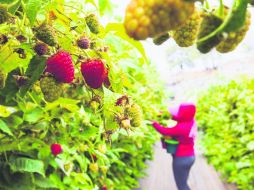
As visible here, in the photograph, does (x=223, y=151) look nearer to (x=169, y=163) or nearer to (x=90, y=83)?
(x=169, y=163)

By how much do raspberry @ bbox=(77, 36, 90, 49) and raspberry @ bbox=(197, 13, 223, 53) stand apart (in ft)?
1.52

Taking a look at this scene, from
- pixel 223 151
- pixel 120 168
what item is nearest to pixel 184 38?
pixel 120 168

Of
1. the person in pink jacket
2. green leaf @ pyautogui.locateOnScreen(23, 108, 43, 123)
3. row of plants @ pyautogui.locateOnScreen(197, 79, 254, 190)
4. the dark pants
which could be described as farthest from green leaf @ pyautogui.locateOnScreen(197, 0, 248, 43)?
the dark pants

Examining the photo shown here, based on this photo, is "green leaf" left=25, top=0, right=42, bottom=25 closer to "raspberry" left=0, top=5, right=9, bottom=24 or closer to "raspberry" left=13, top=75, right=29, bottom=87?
"raspberry" left=0, top=5, right=9, bottom=24

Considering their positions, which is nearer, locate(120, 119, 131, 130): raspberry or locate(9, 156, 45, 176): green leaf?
locate(120, 119, 131, 130): raspberry

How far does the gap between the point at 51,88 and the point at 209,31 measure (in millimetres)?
401

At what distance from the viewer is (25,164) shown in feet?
4.66

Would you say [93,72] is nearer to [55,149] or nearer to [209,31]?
[209,31]

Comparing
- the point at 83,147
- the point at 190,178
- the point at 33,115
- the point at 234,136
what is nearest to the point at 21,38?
the point at 33,115

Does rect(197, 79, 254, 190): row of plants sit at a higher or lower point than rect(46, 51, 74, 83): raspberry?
lower

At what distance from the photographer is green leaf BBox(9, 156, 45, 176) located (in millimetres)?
1370

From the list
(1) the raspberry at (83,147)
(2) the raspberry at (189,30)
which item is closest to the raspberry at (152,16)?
(2) the raspberry at (189,30)

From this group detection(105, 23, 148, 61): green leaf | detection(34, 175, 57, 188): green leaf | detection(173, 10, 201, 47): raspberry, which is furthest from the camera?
detection(34, 175, 57, 188): green leaf

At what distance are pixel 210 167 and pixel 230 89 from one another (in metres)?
1.19
